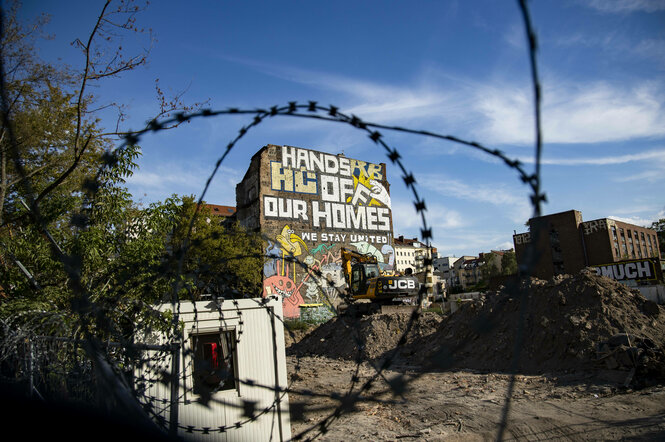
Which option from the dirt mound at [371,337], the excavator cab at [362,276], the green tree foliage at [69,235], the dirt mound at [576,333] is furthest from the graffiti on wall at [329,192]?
the green tree foliage at [69,235]

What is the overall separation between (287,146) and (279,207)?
5.63 metres

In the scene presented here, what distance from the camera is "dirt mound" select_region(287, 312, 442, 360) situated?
19.5m

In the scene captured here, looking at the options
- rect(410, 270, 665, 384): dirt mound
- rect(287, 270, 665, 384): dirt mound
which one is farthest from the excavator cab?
rect(410, 270, 665, 384): dirt mound

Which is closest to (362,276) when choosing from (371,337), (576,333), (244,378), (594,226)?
(371,337)

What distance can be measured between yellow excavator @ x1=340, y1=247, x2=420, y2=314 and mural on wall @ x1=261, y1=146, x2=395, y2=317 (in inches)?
288

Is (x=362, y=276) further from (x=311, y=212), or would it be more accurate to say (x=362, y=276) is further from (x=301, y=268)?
(x=311, y=212)

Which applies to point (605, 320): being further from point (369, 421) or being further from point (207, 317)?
point (207, 317)

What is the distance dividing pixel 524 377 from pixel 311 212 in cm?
2536

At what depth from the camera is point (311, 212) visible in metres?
36.6

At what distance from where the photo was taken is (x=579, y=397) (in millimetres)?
10477

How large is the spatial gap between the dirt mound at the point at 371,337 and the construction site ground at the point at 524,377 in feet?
0.34

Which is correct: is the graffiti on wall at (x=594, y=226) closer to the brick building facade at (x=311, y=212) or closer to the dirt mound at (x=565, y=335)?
the brick building facade at (x=311, y=212)

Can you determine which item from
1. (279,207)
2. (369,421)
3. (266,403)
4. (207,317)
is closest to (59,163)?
(207,317)

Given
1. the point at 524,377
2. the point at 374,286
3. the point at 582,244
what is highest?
the point at 582,244
